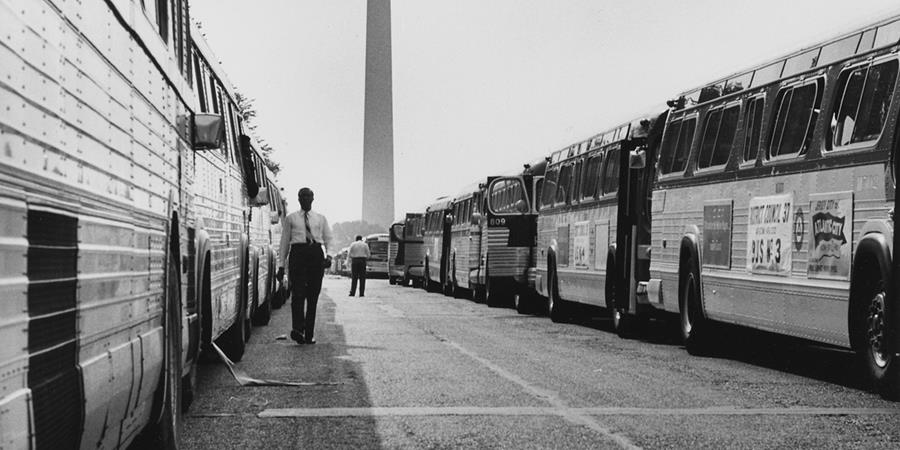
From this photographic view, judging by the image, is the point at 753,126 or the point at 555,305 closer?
the point at 753,126

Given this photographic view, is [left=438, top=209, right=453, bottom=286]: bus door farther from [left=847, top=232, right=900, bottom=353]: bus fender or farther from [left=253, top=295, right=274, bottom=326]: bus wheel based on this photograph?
[left=847, top=232, right=900, bottom=353]: bus fender

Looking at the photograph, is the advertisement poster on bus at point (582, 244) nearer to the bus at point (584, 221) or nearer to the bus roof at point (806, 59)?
the bus at point (584, 221)

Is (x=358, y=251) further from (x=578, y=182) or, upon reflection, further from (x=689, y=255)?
(x=689, y=255)

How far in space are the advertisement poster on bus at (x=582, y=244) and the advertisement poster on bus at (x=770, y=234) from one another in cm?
739

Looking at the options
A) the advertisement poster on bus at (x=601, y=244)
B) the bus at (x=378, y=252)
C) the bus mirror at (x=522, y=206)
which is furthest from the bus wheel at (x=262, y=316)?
the bus at (x=378, y=252)

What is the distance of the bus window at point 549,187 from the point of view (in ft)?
86.5

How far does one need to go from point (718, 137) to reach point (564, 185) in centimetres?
892

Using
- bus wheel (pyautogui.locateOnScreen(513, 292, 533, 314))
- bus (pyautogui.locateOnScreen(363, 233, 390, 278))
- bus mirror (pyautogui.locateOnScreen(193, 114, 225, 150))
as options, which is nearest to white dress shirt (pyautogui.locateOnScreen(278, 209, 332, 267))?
bus mirror (pyautogui.locateOnScreen(193, 114, 225, 150))

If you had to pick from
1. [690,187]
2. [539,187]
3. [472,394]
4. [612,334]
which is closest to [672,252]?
[690,187]

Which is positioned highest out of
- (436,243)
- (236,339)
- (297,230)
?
(436,243)

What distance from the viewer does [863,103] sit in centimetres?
1225

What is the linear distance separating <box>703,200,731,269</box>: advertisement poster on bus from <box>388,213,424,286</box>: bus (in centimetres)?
3485

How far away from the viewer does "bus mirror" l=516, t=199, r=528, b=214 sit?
3111 cm

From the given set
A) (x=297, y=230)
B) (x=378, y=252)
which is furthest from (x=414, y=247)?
(x=297, y=230)
